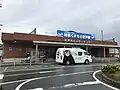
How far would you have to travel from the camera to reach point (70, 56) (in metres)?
29.4

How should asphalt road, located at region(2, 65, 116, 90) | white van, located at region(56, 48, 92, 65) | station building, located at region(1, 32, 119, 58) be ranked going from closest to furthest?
asphalt road, located at region(2, 65, 116, 90) → white van, located at region(56, 48, 92, 65) → station building, located at region(1, 32, 119, 58)

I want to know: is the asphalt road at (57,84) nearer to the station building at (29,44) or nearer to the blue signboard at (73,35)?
the station building at (29,44)

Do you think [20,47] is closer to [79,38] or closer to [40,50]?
[40,50]

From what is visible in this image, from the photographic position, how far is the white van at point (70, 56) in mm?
28781

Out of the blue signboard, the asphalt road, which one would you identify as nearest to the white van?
the blue signboard

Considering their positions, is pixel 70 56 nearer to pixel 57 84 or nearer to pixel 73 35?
pixel 73 35

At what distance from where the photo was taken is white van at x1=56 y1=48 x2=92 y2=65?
28781 mm

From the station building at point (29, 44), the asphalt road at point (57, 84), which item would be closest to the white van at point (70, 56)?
the station building at point (29, 44)

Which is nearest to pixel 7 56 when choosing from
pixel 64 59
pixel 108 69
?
pixel 64 59

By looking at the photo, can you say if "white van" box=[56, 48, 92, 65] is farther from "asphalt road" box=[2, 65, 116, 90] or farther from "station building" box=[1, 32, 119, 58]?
"asphalt road" box=[2, 65, 116, 90]

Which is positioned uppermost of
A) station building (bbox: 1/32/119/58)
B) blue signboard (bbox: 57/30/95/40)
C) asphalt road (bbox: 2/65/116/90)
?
blue signboard (bbox: 57/30/95/40)

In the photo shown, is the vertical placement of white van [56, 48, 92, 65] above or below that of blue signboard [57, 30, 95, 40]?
below

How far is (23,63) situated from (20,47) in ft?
18.0

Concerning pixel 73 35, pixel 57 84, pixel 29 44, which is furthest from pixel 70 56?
pixel 57 84
